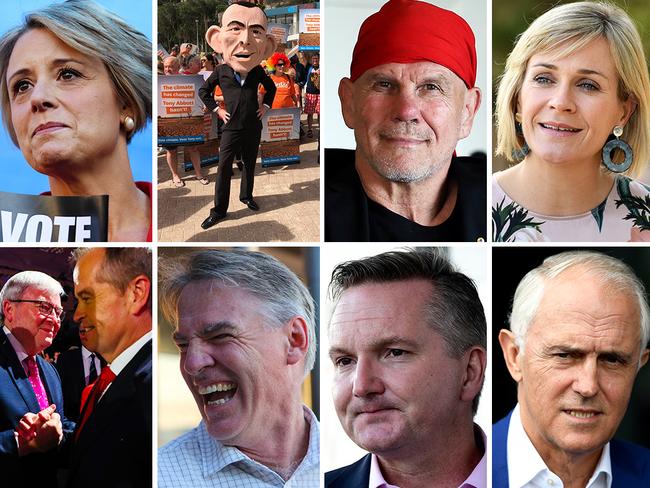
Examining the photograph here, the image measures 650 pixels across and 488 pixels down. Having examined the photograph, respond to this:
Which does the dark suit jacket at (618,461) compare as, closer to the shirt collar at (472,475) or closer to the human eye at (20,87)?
the shirt collar at (472,475)

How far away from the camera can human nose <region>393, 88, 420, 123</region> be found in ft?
14.4

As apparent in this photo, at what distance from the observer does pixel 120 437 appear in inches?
173

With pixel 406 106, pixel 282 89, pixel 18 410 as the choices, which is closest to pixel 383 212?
pixel 406 106

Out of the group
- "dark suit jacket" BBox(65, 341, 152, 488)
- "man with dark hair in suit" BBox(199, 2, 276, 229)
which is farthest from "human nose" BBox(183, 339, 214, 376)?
"man with dark hair in suit" BBox(199, 2, 276, 229)

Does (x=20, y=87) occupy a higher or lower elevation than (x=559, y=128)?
higher

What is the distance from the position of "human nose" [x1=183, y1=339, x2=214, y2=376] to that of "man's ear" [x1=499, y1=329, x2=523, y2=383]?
1.23 m

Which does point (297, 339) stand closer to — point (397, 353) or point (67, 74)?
point (397, 353)

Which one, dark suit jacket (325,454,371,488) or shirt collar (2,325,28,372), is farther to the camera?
dark suit jacket (325,454,371,488)

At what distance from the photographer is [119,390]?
14.4 feet

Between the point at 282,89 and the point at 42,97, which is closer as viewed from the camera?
the point at 42,97

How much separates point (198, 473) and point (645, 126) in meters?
2.39

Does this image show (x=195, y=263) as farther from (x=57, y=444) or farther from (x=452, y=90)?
(x=452, y=90)

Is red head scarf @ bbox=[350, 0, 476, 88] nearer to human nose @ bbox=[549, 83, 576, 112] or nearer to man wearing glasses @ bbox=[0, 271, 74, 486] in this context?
human nose @ bbox=[549, 83, 576, 112]

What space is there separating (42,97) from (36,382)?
117 cm
